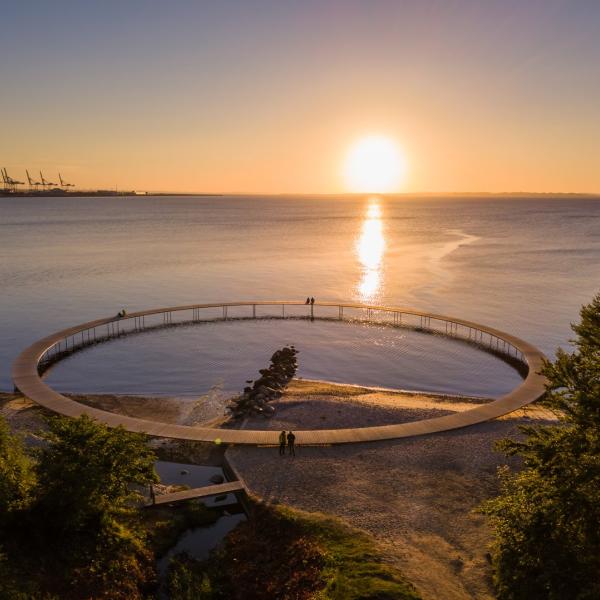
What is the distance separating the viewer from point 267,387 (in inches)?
1521

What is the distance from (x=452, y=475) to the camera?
919 inches

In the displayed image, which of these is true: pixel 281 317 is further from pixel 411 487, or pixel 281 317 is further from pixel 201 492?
pixel 411 487

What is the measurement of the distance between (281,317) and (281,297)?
9.62 m

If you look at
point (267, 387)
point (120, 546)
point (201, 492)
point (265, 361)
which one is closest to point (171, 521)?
point (201, 492)

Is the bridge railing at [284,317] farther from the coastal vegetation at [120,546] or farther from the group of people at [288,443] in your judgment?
the coastal vegetation at [120,546]

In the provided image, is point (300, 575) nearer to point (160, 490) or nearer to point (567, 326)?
point (160, 490)

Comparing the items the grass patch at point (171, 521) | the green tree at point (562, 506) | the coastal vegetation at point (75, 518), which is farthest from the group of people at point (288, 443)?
the green tree at point (562, 506)

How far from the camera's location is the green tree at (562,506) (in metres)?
12.0

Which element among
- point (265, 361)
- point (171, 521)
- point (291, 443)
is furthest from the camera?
point (265, 361)

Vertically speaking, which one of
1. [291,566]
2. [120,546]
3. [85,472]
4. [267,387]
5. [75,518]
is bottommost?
[267,387]

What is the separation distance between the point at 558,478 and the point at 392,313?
52.8m

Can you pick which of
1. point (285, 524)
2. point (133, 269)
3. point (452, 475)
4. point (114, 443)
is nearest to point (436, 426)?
point (452, 475)

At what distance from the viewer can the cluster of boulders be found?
1314 inches

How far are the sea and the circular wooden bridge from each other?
236 centimetres
